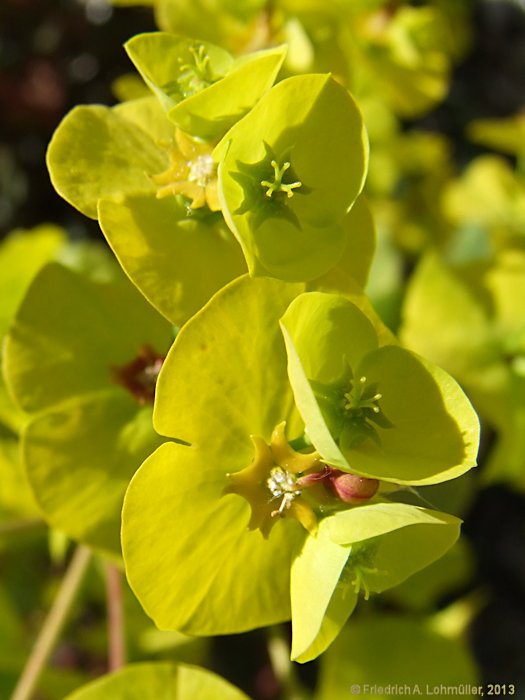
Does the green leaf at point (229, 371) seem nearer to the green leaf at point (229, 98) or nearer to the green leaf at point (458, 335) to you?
the green leaf at point (229, 98)

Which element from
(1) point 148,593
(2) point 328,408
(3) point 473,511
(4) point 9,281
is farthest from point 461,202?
(1) point 148,593

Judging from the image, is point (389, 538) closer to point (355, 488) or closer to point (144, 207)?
point (355, 488)

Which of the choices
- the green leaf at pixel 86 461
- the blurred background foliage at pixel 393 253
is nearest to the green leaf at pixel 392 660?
the blurred background foliage at pixel 393 253

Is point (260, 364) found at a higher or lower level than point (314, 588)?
higher

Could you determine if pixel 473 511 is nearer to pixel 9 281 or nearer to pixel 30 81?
pixel 9 281

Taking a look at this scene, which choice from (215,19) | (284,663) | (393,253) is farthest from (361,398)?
(393,253)

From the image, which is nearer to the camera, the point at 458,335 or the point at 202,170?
the point at 202,170

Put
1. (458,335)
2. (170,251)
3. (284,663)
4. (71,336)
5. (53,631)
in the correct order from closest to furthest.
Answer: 1. (170,251)
2. (71,336)
3. (53,631)
4. (458,335)
5. (284,663)
